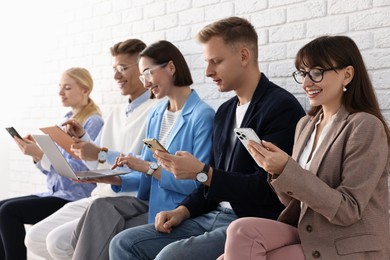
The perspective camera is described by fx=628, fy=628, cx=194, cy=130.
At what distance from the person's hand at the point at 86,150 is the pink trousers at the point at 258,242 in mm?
1400

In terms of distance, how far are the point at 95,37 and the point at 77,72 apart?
327mm

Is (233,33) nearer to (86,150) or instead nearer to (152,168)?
(152,168)

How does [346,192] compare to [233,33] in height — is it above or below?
below

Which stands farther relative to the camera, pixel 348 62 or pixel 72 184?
pixel 72 184

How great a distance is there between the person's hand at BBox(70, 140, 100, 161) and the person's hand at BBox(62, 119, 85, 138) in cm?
24

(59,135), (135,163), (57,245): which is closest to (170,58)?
(135,163)

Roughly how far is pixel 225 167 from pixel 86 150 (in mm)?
929

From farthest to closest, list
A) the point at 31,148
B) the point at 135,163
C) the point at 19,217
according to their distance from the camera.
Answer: the point at 31,148 → the point at 19,217 → the point at 135,163

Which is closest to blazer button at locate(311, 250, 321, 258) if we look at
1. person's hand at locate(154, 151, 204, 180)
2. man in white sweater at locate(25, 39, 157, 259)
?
person's hand at locate(154, 151, 204, 180)

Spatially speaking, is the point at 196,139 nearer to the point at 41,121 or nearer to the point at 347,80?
the point at 347,80

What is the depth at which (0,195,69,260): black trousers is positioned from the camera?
378 cm

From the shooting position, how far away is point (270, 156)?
6.64ft

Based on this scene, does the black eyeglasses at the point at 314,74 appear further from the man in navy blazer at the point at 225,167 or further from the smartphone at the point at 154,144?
the smartphone at the point at 154,144

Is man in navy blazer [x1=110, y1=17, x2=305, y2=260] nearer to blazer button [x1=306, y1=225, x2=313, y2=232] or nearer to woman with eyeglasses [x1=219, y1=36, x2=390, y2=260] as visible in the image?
woman with eyeglasses [x1=219, y1=36, x2=390, y2=260]
